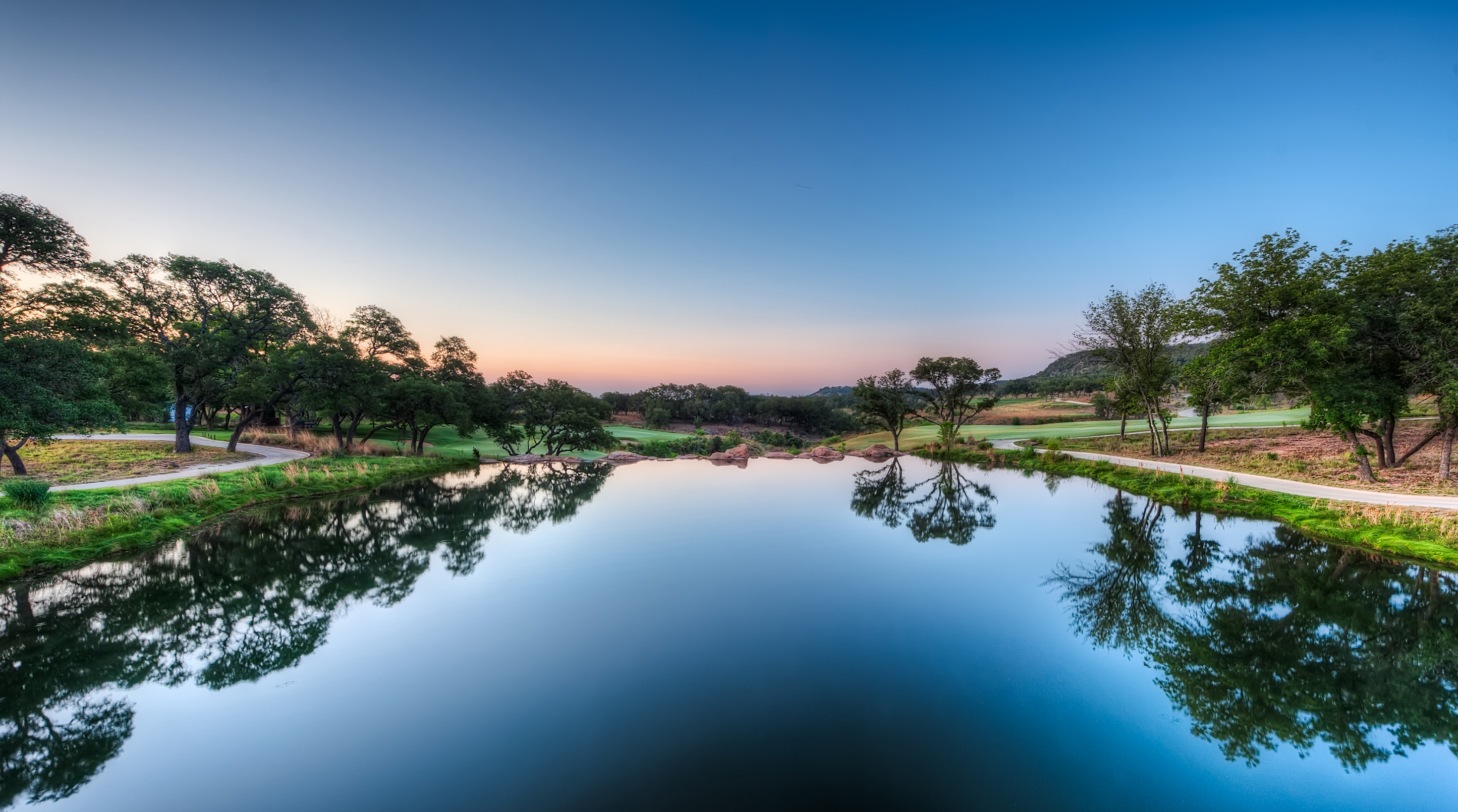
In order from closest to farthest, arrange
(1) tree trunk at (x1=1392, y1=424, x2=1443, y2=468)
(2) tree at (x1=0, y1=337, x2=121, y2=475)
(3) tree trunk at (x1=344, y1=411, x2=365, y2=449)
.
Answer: (2) tree at (x1=0, y1=337, x2=121, y2=475)
(1) tree trunk at (x1=1392, y1=424, x2=1443, y2=468)
(3) tree trunk at (x1=344, y1=411, x2=365, y2=449)

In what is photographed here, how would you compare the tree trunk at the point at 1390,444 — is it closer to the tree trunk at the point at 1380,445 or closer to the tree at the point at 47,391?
the tree trunk at the point at 1380,445

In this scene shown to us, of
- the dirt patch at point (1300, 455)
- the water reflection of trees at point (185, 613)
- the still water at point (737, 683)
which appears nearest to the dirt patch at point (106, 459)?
the water reflection of trees at point (185, 613)

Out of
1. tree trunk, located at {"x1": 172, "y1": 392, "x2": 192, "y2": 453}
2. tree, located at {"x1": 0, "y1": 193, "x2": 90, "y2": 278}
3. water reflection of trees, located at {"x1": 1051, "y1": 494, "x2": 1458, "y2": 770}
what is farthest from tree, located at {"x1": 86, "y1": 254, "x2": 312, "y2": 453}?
water reflection of trees, located at {"x1": 1051, "y1": 494, "x2": 1458, "y2": 770}

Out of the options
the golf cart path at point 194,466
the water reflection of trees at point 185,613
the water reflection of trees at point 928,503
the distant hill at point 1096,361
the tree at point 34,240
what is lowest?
the water reflection of trees at point 928,503

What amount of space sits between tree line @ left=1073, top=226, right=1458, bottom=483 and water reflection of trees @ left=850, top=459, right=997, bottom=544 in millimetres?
10275

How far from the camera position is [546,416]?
2905cm

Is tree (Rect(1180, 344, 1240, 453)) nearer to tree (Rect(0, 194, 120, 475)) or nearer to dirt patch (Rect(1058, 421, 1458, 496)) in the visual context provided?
dirt patch (Rect(1058, 421, 1458, 496))

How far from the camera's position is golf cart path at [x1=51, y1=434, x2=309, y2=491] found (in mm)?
13547

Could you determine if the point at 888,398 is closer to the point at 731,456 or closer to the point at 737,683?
the point at 731,456

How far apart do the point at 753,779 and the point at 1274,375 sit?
75.9 ft

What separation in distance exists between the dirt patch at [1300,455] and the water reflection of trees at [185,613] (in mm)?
26010

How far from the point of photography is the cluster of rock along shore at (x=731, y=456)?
27953 millimetres

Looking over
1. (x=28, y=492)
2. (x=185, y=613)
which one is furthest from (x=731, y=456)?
(x=28, y=492)

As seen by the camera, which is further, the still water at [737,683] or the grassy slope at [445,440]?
the grassy slope at [445,440]
